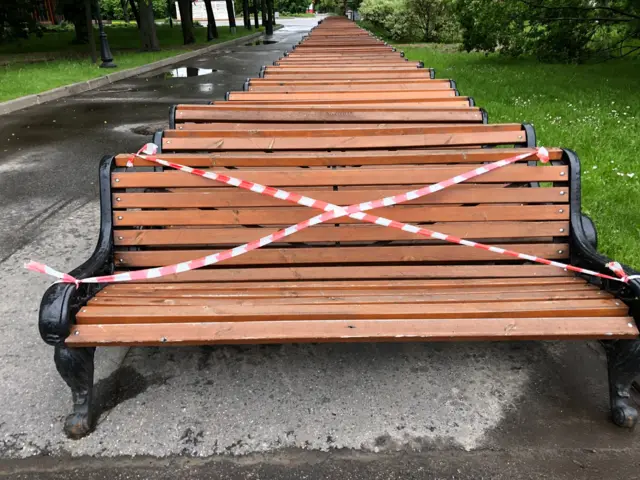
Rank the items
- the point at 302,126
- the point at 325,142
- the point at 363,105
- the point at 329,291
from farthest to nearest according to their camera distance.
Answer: the point at 363,105 → the point at 302,126 → the point at 325,142 → the point at 329,291

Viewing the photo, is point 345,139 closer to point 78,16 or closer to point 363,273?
point 363,273

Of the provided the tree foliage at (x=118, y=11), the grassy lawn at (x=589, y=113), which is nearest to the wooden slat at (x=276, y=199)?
the grassy lawn at (x=589, y=113)

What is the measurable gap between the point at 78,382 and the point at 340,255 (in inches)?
55.3

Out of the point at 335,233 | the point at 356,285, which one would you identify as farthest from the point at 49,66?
the point at 356,285

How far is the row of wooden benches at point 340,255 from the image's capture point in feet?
7.77

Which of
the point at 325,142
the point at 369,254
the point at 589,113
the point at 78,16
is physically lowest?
the point at 589,113

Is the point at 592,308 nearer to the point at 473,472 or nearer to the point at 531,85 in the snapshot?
the point at 473,472

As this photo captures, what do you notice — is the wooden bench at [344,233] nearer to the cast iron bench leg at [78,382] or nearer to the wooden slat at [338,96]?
the cast iron bench leg at [78,382]

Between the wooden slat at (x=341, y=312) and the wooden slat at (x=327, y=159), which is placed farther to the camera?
the wooden slat at (x=327, y=159)

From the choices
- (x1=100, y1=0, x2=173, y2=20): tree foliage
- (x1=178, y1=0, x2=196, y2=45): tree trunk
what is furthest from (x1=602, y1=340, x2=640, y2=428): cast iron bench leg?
(x1=100, y1=0, x2=173, y2=20): tree foliage

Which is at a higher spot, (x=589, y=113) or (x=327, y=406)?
(x=589, y=113)

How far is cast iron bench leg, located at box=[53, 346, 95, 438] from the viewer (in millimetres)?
2379

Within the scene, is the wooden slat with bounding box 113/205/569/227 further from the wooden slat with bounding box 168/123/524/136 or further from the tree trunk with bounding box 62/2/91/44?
the tree trunk with bounding box 62/2/91/44

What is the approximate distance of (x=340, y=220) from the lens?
301 centimetres
